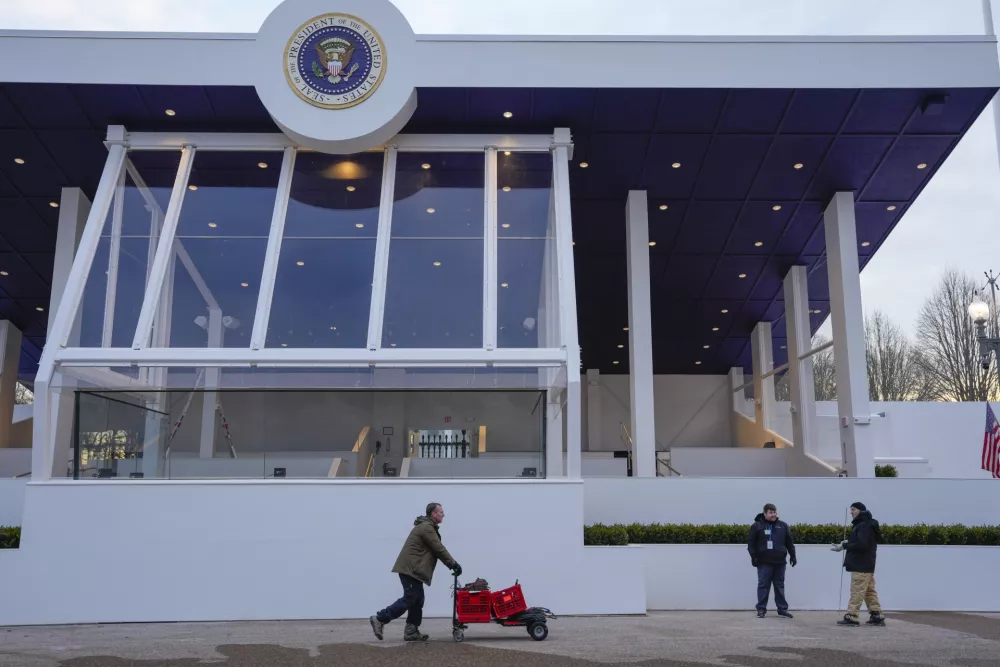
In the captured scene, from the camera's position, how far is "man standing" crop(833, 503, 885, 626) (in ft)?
34.3

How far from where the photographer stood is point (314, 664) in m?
7.48

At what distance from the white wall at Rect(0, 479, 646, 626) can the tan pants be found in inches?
103

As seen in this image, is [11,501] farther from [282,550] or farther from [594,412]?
[594,412]

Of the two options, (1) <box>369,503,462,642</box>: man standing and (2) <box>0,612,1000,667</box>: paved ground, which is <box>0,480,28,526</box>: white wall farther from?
(1) <box>369,503,462,642</box>: man standing

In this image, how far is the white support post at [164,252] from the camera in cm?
1295

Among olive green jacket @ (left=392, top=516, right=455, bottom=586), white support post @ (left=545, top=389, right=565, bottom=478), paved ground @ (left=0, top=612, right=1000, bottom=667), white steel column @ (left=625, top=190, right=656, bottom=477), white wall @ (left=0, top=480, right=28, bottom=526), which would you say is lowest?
paved ground @ (left=0, top=612, right=1000, bottom=667)

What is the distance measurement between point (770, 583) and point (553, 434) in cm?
348

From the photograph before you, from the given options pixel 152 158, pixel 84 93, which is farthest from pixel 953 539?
pixel 84 93

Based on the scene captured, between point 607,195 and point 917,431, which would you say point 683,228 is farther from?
point 917,431

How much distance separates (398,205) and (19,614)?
7.87 m

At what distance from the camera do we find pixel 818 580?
12.6 meters

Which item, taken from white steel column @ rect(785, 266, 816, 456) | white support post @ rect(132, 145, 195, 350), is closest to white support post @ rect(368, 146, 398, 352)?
white support post @ rect(132, 145, 195, 350)

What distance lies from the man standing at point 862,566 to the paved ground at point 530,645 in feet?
0.98

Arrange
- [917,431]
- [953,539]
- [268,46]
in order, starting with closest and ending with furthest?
1. [953,539]
2. [268,46]
3. [917,431]
